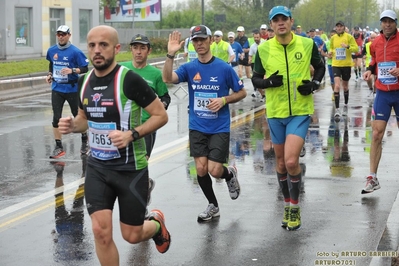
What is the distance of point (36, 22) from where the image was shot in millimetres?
45906

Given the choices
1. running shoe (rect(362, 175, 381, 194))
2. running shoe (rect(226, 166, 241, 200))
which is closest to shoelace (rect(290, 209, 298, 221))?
running shoe (rect(226, 166, 241, 200))

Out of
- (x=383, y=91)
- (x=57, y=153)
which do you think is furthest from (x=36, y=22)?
(x=383, y=91)

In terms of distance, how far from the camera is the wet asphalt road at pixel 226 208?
7090 mm

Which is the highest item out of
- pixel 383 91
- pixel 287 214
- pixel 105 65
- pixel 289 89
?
pixel 105 65

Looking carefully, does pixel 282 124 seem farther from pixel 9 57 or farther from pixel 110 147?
pixel 9 57

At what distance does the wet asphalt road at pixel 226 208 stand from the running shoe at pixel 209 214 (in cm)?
8

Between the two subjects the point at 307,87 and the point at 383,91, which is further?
the point at 383,91

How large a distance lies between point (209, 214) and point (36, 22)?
3924cm

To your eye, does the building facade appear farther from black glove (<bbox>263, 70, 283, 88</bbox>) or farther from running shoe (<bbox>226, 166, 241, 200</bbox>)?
black glove (<bbox>263, 70, 283, 88</bbox>)

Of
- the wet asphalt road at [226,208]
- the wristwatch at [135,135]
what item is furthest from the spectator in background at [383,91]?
the wristwatch at [135,135]

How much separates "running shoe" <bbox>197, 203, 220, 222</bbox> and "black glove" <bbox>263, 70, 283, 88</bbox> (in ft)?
4.55

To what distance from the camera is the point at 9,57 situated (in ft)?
139

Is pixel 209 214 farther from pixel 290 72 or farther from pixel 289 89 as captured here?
pixel 290 72

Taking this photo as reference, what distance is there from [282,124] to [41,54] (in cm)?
3966
